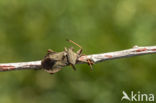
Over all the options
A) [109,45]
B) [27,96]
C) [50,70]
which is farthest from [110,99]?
[50,70]

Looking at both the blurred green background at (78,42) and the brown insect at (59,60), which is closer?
the brown insect at (59,60)

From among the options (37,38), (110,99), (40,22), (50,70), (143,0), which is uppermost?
(143,0)

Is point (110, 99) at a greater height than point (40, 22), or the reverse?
point (40, 22)

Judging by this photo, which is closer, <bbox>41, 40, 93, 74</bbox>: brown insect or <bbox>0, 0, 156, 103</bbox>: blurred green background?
<bbox>41, 40, 93, 74</bbox>: brown insect

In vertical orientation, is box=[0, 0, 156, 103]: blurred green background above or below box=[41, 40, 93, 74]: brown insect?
above

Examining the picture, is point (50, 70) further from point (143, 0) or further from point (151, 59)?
point (143, 0)

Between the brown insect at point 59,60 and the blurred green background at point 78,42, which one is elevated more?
the blurred green background at point 78,42

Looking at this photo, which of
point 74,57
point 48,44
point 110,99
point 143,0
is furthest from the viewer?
point 143,0

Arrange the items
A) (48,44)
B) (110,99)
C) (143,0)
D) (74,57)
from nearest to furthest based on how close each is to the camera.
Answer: (74,57) → (110,99) → (48,44) → (143,0)
